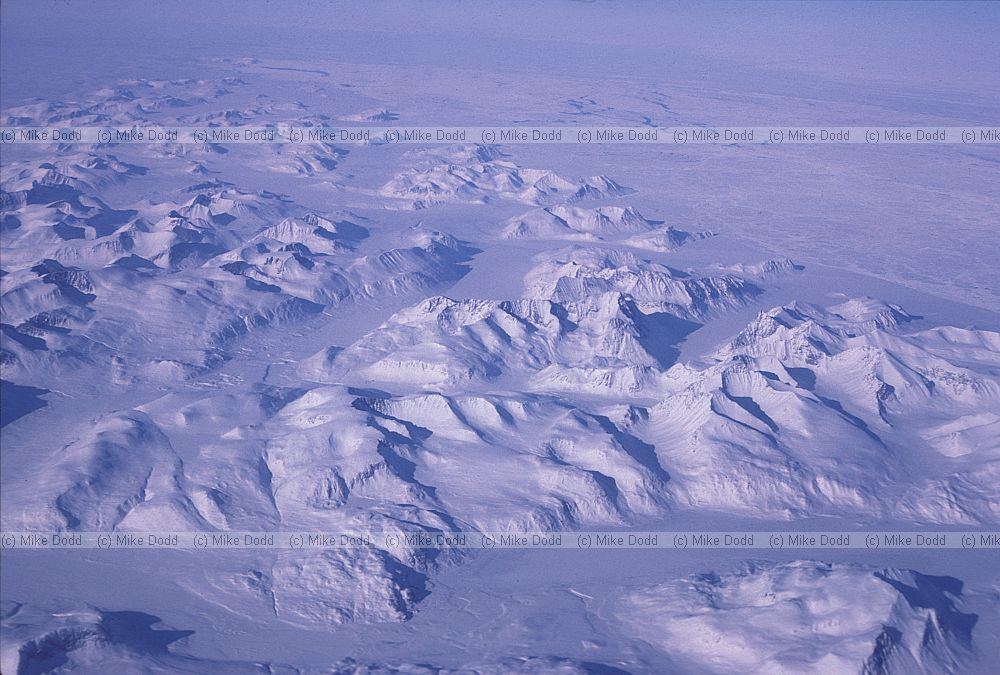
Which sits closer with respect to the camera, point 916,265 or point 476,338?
point 476,338

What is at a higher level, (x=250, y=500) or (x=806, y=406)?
(x=806, y=406)

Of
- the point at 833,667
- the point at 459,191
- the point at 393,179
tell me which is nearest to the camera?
the point at 833,667

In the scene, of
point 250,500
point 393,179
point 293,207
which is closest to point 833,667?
point 250,500

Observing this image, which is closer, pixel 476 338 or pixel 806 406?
pixel 806 406

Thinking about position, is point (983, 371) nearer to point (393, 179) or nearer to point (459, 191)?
point (459, 191)

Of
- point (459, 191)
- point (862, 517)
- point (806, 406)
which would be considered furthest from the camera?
point (459, 191)

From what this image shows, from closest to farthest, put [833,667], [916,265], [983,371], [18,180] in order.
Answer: [833,667] < [983,371] < [916,265] < [18,180]

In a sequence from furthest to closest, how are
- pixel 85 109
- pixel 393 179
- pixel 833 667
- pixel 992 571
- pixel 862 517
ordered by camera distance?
pixel 85 109, pixel 393 179, pixel 862 517, pixel 992 571, pixel 833 667

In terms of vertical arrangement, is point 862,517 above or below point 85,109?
below

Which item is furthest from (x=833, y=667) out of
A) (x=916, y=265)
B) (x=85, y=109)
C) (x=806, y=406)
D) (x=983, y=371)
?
(x=85, y=109)

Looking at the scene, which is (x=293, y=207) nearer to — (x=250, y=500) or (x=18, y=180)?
(x=18, y=180)
